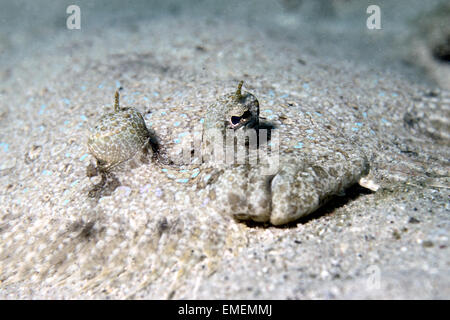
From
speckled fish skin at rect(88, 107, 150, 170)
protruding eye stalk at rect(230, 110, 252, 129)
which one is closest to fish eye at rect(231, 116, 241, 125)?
protruding eye stalk at rect(230, 110, 252, 129)

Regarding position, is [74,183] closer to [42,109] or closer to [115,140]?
[115,140]

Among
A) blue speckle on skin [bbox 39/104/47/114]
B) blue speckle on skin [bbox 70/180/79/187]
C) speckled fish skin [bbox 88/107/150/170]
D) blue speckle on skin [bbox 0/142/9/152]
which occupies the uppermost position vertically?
blue speckle on skin [bbox 39/104/47/114]

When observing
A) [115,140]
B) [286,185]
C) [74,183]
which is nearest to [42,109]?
[74,183]

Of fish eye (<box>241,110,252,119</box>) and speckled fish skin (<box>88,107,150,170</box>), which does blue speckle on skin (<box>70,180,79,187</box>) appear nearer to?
speckled fish skin (<box>88,107,150,170</box>)

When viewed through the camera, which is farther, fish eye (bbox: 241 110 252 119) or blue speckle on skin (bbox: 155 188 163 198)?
fish eye (bbox: 241 110 252 119)

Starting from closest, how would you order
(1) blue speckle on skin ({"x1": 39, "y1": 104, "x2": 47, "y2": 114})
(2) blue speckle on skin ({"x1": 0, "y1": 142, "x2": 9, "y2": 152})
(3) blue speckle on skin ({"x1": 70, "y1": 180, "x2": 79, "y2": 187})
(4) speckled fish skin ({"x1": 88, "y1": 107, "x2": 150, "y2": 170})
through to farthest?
(4) speckled fish skin ({"x1": 88, "y1": 107, "x2": 150, "y2": 170}) < (3) blue speckle on skin ({"x1": 70, "y1": 180, "x2": 79, "y2": 187}) < (2) blue speckle on skin ({"x1": 0, "y1": 142, "x2": 9, "y2": 152}) < (1) blue speckle on skin ({"x1": 39, "y1": 104, "x2": 47, "y2": 114})

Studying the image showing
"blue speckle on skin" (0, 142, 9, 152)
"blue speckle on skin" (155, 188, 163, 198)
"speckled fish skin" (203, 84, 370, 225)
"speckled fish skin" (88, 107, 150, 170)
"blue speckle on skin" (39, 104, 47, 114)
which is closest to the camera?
"speckled fish skin" (203, 84, 370, 225)

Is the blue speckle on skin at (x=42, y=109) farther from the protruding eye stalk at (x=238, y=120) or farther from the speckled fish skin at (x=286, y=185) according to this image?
the speckled fish skin at (x=286, y=185)

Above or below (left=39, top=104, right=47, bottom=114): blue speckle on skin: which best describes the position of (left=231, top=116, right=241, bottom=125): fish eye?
below
